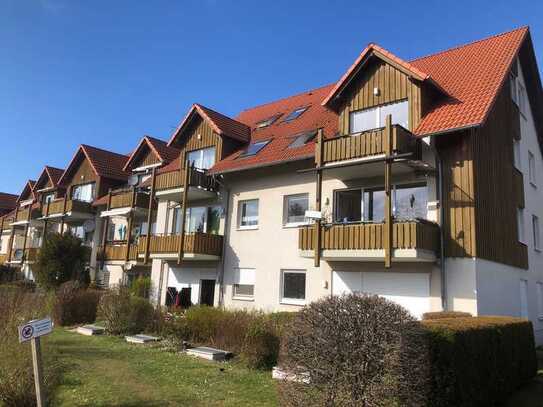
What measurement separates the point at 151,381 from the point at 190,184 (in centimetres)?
1317

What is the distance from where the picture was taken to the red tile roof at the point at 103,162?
3631 cm

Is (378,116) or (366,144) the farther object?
(378,116)

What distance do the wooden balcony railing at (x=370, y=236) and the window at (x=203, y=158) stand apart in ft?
27.7

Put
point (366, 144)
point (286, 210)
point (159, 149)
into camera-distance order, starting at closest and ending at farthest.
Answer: point (366, 144), point (286, 210), point (159, 149)

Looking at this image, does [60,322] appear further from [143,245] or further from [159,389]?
[159,389]

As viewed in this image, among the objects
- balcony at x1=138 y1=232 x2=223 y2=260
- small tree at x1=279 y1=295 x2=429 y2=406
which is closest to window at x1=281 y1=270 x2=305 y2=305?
balcony at x1=138 y1=232 x2=223 y2=260

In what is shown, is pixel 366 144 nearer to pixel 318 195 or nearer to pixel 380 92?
pixel 318 195

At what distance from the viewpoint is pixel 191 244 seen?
2105 centimetres

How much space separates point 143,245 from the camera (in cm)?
2369

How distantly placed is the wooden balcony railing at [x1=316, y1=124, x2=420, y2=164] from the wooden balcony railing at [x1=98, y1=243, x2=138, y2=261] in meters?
16.6

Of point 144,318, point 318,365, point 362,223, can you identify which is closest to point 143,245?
point 144,318

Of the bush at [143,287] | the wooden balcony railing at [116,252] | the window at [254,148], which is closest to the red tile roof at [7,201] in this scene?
the wooden balcony railing at [116,252]

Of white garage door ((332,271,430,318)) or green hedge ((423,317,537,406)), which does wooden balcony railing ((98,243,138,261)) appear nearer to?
white garage door ((332,271,430,318))

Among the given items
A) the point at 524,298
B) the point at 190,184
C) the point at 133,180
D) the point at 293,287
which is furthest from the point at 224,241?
the point at 133,180
